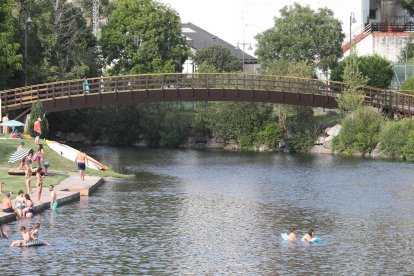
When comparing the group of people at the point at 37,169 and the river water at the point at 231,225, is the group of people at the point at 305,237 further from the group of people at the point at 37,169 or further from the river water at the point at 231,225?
the group of people at the point at 37,169

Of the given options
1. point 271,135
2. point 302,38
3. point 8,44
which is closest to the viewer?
point 8,44

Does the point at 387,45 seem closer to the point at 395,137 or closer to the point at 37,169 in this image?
the point at 395,137

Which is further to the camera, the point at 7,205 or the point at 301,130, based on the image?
the point at 301,130

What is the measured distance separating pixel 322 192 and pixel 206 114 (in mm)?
43549

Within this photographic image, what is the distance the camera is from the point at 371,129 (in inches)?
3836

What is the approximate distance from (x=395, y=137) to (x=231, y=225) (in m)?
41.1

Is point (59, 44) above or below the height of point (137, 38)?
below

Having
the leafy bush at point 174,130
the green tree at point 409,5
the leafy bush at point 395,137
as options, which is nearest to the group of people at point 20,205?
the leafy bush at point 395,137

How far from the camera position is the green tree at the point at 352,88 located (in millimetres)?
100500

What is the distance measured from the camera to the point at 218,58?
145125 millimetres

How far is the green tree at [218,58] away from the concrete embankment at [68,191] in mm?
74331

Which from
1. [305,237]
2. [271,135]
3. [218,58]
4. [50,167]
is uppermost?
[218,58]

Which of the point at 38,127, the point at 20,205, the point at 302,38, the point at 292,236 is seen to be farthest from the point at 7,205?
the point at 302,38

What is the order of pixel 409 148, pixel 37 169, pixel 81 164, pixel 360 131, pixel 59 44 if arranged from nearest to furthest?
pixel 37 169 → pixel 81 164 → pixel 409 148 → pixel 360 131 → pixel 59 44
